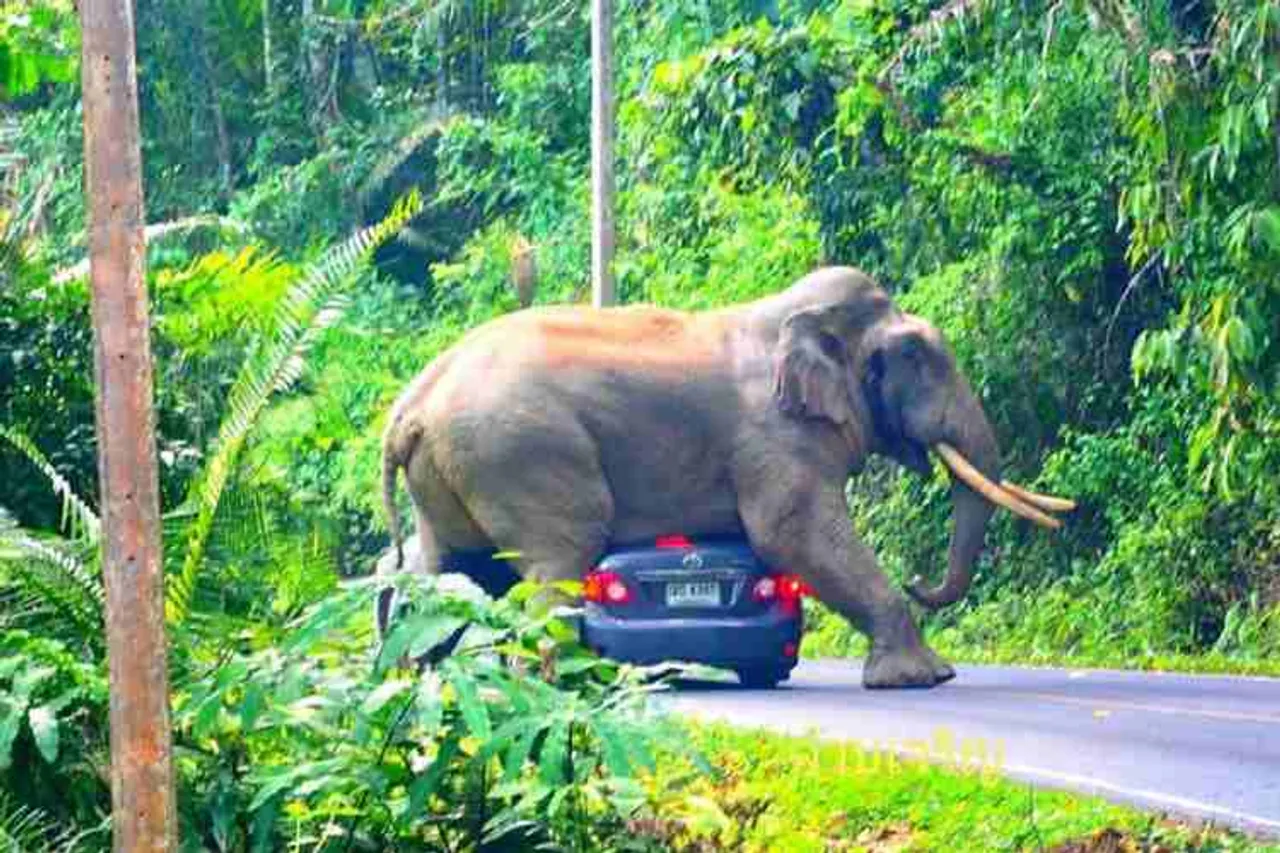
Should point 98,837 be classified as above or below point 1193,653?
above

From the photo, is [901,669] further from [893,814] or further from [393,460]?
[893,814]

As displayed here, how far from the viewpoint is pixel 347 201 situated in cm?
4544

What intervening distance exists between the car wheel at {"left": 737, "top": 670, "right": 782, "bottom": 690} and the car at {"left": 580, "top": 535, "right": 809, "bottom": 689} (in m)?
0.20

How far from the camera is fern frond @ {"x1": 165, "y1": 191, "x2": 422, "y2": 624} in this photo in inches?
481

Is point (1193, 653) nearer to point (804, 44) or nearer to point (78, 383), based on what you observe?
point (804, 44)

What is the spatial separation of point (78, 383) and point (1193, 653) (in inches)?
571

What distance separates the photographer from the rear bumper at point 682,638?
19.3 metres

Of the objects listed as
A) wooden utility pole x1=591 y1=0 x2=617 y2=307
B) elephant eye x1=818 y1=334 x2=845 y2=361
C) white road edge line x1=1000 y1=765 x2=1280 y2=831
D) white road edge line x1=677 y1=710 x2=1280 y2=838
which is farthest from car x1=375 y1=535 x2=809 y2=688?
wooden utility pole x1=591 y1=0 x2=617 y2=307

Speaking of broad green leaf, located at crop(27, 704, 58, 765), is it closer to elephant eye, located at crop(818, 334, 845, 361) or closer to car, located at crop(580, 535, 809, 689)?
car, located at crop(580, 535, 809, 689)

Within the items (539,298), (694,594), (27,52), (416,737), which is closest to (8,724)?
(416,737)

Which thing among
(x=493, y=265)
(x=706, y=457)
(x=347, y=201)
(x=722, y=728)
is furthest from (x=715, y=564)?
(x=347, y=201)

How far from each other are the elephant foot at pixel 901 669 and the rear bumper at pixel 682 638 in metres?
1.23

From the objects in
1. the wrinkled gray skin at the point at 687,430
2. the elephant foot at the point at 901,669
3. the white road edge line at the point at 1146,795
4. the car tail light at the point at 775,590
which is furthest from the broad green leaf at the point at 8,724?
the elephant foot at the point at 901,669

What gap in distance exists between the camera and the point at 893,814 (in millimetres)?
12289
